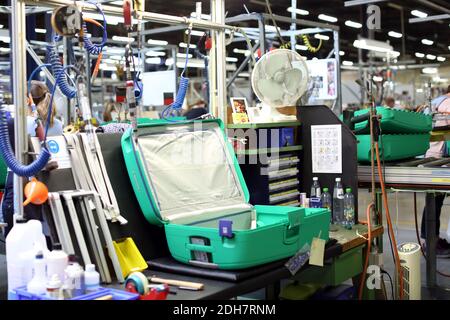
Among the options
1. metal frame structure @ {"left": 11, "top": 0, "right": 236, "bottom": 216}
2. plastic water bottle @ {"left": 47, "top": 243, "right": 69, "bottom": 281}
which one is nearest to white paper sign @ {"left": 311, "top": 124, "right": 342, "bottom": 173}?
metal frame structure @ {"left": 11, "top": 0, "right": 236, "bottom": 216}

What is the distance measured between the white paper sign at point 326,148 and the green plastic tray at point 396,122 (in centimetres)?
38

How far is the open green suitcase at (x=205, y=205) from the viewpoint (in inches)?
79.4

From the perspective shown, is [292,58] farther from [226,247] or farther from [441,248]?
[441,248]

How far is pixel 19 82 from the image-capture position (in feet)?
6.56

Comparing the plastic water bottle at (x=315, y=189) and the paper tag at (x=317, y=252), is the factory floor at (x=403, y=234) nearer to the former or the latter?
the paper tag at (x=317, y=252)

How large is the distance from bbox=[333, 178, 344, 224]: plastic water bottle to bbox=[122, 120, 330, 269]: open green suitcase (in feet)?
2.30

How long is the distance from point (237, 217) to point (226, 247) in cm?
52

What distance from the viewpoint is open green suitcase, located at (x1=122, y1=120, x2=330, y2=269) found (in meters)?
2.02

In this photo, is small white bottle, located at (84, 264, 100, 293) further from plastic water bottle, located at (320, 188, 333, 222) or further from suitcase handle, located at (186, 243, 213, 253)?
plastic water bottle, located at (320, 188, 333, 222)

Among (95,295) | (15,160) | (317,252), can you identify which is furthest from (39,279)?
(317,252)

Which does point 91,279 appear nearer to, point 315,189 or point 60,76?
point 60,76

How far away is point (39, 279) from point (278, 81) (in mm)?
1986

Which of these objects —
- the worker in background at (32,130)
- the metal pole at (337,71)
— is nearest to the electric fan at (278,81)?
the worker in background at (32,130)
